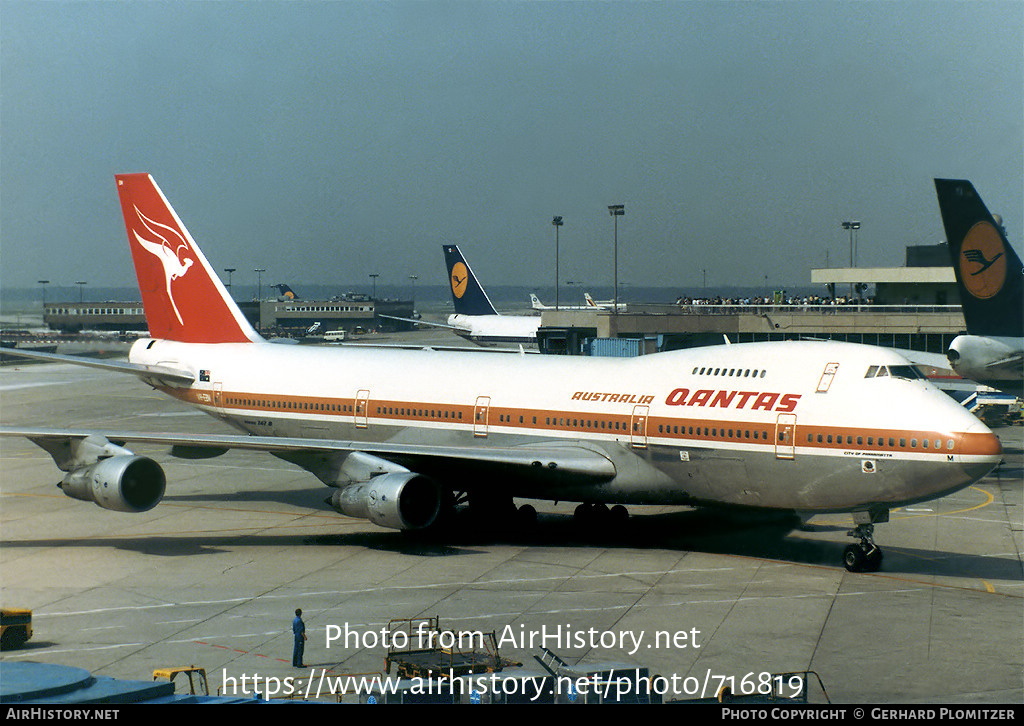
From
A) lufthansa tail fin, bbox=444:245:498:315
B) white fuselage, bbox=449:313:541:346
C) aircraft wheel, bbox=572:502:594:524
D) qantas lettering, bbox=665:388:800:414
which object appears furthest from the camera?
lufthansa tail fin, bbox=444:245:498:315

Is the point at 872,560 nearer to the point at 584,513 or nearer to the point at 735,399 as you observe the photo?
the point at 735,399

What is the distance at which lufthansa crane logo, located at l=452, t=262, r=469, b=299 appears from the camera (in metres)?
105

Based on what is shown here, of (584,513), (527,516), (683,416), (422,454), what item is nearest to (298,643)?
(422,454)

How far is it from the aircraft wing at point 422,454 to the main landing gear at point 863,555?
6810 mm

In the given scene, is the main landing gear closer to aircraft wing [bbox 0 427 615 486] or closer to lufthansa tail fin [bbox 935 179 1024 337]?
aircraft wing [bbox 0 427 615 486]

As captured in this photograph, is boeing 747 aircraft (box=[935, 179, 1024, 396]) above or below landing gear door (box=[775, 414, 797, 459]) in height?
above

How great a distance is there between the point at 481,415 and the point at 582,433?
12.5 ft

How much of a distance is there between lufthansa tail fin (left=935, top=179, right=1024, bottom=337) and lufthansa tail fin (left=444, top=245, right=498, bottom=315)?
70.4m

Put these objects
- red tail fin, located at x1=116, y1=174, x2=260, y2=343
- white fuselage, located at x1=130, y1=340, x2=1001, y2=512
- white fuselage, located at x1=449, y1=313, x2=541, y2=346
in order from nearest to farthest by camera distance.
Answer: white fuselage, located at x1=130, y1=340, x2=1001, y2=512
red tail fin, located at x1=116, y1=174, x2=260, y2=343
white fuselage, located at x1=449, y1=313, x2=541, y2=346

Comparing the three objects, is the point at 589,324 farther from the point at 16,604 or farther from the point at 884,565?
the point at 16,604

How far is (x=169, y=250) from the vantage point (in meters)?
42.2

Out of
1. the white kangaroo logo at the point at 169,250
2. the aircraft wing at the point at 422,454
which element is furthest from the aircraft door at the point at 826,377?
the white kangaroo logo at the point at 169,250

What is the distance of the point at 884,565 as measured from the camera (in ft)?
95.3

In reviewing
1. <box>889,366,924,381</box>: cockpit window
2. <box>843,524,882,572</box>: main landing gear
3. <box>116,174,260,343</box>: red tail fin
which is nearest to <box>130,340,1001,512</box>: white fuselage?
<box>889,366,924,381</box>: cockpit window
